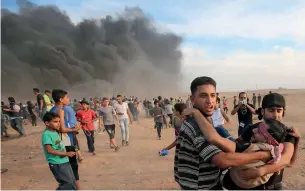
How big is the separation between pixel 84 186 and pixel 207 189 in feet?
13.7

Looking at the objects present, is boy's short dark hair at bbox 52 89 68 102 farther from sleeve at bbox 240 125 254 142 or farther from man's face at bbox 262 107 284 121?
man's face at bbox 262 107 284 121

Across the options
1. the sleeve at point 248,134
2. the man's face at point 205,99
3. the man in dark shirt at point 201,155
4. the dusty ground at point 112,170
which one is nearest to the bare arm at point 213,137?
the man in dark shirt at point 201,155

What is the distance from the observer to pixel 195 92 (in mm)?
1859

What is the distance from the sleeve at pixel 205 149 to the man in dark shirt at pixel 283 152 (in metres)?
0.28

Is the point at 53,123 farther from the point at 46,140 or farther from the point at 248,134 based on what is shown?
the point at 248,134

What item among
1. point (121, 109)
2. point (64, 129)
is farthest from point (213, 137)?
point (121, 109)

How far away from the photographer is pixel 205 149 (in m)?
1.62

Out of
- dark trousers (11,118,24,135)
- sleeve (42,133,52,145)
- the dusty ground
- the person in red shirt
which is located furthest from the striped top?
dark trousers (11,118,24,135)

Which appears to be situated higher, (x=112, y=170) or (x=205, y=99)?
(x=205, y=99)

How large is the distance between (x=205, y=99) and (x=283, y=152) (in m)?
0.60

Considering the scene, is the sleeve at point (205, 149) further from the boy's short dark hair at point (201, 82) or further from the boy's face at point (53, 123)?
the boy's face at point (53, 123)

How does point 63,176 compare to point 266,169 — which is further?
point 63,176

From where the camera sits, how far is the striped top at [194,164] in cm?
168

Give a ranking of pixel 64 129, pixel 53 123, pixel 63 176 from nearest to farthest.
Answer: pixel 63 176 → pixel 53 123 → pixel 64 129
